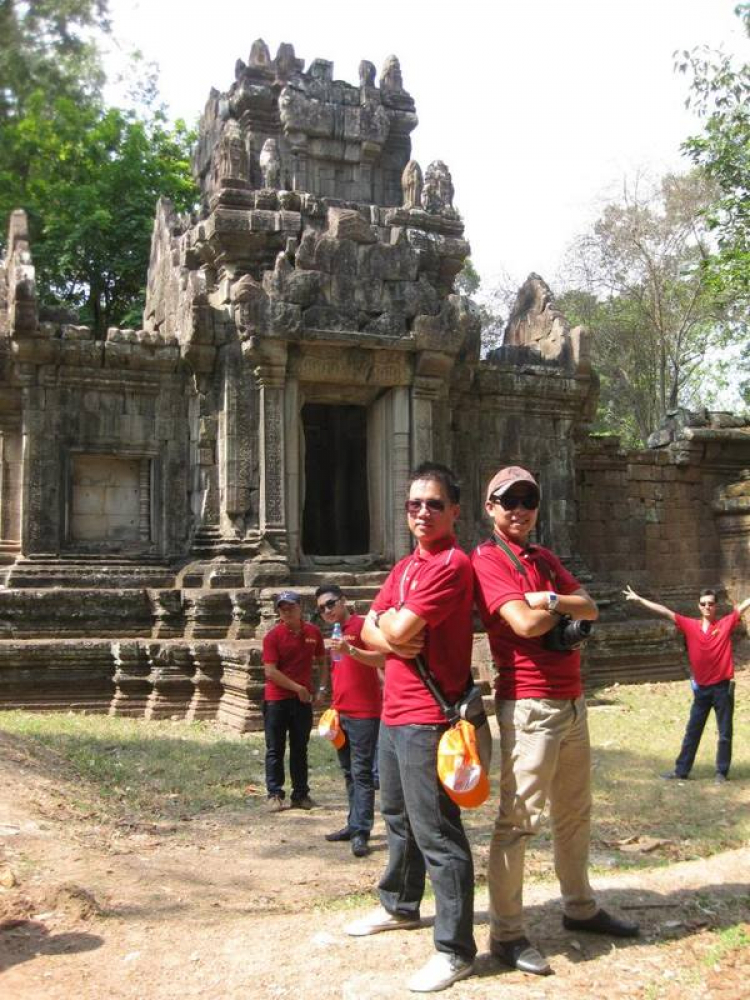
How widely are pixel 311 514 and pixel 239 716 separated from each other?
6158 millimetres

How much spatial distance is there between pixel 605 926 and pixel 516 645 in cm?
123

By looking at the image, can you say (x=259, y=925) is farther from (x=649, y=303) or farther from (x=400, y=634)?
(x=649, y=303)

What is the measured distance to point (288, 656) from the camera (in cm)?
761

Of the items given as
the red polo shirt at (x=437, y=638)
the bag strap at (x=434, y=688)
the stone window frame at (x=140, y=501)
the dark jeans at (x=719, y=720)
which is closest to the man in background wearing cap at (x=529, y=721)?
the red polo shirt at (x=437, y=638)

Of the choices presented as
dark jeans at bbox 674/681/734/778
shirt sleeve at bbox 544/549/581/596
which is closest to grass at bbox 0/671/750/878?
dark jeans at bbox 674/681/734/778

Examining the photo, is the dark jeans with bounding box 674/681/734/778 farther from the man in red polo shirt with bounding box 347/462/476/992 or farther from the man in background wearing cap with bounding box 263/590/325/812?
the man in red polo shirt with bounding box 347/462/476/992

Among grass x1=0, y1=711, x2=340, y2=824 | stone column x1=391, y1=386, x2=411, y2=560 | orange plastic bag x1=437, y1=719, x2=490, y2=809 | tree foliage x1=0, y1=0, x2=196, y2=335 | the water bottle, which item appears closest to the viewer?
orange plastic bag x1=437, y1=719, x2=490, y2=809

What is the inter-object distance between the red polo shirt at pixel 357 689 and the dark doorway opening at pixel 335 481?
927 cm

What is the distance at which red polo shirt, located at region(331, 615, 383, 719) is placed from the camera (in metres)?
6.56

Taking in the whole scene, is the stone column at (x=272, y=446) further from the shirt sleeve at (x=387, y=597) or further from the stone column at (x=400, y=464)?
the shirt sleeve at (x=387, y=597)

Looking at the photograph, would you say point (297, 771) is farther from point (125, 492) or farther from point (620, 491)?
point (620, 491)

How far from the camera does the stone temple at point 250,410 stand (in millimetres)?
11898

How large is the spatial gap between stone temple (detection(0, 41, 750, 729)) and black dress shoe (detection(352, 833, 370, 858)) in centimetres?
427

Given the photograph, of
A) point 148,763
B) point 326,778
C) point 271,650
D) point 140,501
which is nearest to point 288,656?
point 271,650
